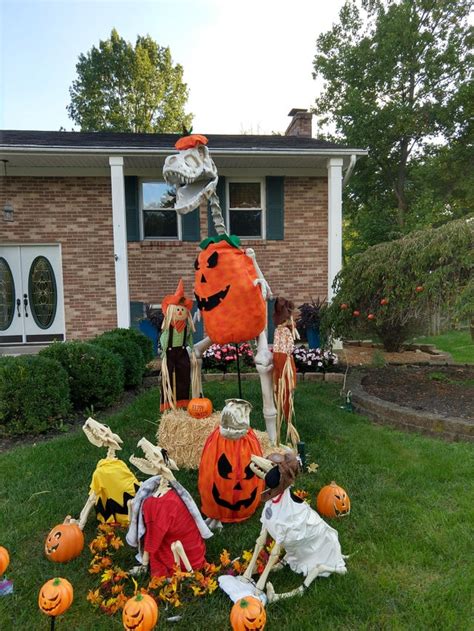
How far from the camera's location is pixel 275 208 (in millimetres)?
9727

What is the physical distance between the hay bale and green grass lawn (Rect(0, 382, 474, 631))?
0.15 m

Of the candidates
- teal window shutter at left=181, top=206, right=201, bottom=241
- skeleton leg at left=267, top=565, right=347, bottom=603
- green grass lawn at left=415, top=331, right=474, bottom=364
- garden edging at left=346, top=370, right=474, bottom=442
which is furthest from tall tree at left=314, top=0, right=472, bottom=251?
skeleton leg at left=267, top=565, right=347, bottom=603

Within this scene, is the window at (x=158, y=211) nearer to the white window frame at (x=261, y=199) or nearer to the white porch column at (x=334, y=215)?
the white window frame at (x=261, y=199)

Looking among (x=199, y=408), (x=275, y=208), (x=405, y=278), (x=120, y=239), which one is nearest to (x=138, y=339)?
(x=120, y=239)

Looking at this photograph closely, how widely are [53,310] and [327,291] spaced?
6150 millimetres

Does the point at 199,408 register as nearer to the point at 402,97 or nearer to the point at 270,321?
the point at 270,321

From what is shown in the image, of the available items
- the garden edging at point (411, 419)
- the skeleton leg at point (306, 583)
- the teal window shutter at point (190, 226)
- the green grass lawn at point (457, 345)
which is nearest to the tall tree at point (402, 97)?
the green grass lawn at point (457, 345)

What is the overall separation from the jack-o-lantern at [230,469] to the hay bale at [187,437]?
86cm

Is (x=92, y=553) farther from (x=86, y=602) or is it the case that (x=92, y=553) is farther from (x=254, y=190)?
(x=254, y=190)

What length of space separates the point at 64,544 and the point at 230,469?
1026mm

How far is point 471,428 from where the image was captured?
424 cm

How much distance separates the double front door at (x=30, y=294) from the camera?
31.3 feet

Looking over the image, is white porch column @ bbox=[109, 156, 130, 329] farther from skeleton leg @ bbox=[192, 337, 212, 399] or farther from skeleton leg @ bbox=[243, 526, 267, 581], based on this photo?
skeleton leg @ bbox=[243, 526, 267, 581]

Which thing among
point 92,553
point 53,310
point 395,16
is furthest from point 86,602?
point 395,16
